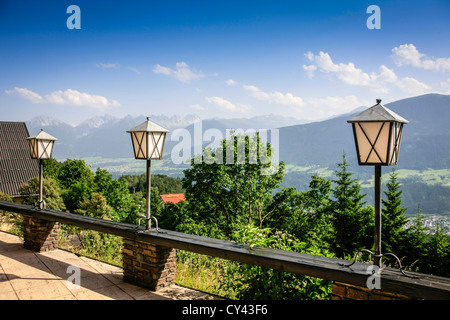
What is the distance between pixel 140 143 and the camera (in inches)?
140

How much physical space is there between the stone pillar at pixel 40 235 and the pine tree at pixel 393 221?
2265 cm

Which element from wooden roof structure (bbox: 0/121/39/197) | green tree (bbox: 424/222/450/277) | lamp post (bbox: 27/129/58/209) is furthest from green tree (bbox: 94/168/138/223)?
green tree (bbox: 424/222/450/277)

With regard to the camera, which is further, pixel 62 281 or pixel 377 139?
pixel 62 281

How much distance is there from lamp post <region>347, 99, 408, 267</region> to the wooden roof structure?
754 inches

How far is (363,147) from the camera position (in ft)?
7.44

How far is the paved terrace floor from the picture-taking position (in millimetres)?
3287

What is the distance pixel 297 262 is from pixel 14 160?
20549 millimetres

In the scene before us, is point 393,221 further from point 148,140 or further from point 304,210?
point 148,140

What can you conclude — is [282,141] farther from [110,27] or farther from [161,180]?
[110,27]

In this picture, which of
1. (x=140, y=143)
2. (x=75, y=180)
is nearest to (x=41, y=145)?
(x=140, y=143)

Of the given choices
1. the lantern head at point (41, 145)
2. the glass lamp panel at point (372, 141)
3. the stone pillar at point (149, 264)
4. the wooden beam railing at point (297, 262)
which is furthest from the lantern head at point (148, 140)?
the lantern head at point (41, 145)

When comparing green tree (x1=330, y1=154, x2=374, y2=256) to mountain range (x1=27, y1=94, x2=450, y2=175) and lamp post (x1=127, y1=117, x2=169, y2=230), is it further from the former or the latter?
mountain range (x1=27, y1=94, x2=450, y2=175)

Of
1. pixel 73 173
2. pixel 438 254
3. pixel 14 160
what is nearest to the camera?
pixel 14 160
